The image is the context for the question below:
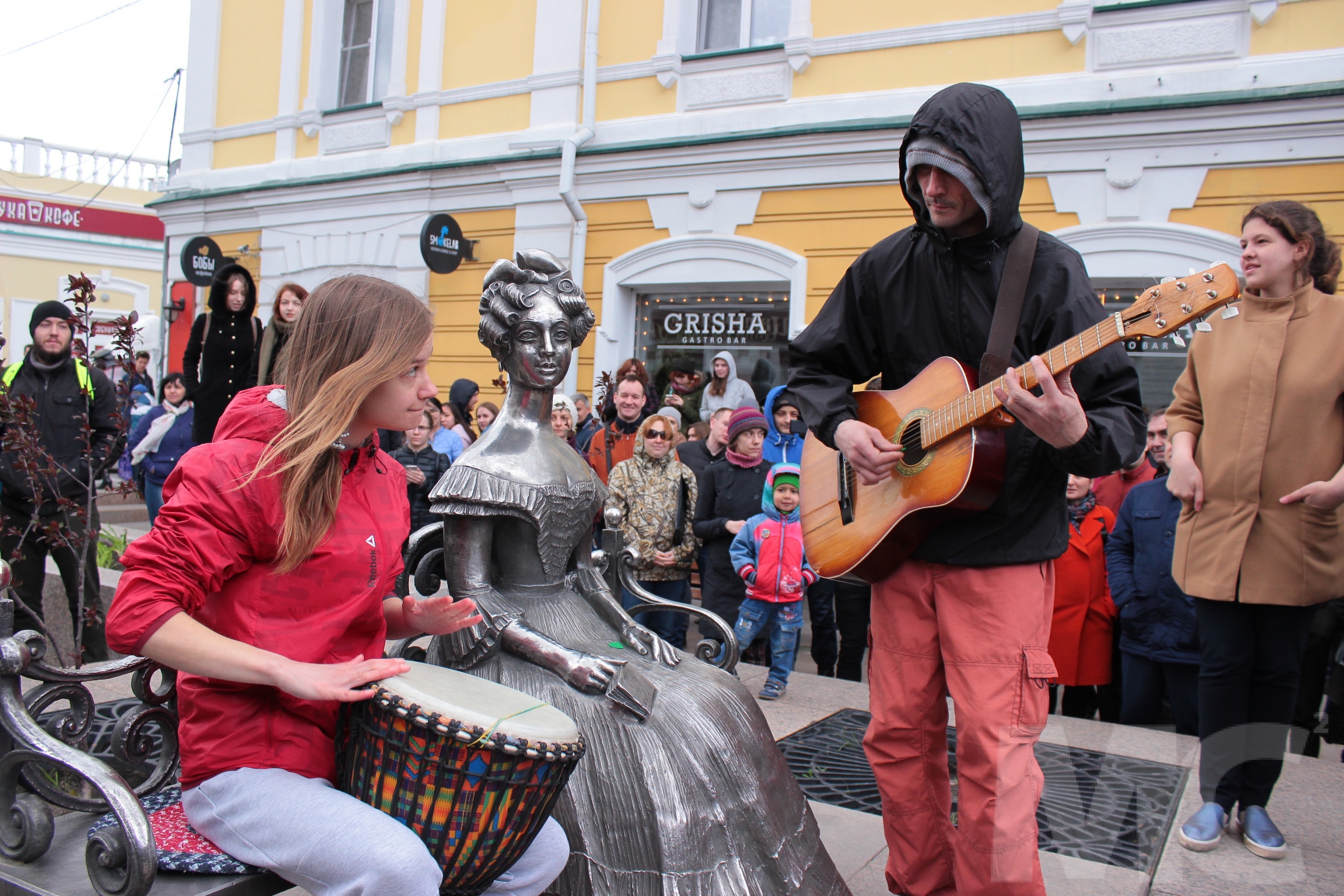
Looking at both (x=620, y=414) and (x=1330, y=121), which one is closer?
(x=620, y=414)

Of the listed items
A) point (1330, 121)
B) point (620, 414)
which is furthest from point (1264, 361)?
point (1330, 121)

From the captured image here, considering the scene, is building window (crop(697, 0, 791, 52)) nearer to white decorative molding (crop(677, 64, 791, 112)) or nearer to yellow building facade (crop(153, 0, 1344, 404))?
yellow building facade (crop(153, 0, 1344, 404))

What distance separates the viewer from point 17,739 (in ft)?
5.65

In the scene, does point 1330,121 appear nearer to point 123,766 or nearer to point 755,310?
point 755,310

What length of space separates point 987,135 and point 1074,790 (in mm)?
2339

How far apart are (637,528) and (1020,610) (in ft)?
10.2

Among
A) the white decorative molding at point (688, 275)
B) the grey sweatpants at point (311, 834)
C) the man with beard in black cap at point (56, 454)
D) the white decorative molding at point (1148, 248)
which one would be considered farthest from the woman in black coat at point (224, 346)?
the white decorative molding at point (1148, 248)

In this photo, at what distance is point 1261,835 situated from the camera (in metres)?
2.86

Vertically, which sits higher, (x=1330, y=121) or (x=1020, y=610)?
(x=1330, y=121)

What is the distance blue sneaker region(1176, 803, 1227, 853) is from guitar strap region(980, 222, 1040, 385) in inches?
64.6

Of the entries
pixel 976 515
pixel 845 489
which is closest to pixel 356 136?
pixel 845 489

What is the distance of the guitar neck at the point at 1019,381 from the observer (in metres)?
2.04

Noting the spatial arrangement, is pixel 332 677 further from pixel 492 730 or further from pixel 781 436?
pixel 781 436

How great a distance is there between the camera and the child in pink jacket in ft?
15.3
